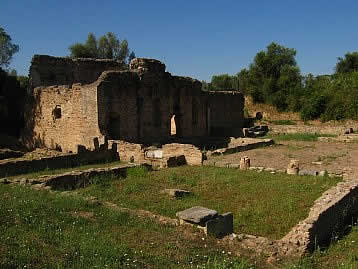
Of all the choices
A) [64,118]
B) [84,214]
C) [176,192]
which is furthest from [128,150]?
[84,214]

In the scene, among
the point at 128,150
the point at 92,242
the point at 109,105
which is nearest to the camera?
the point at 92,242

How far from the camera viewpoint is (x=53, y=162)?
49.8 ft

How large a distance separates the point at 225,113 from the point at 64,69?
41.2 ft

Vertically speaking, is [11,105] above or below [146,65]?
below

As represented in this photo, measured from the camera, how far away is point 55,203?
8.45 metres

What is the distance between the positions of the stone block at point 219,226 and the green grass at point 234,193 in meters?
0.71


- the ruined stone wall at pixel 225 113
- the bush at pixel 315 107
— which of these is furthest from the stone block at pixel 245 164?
the bush at pixel 315 107

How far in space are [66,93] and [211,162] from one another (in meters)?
9.20

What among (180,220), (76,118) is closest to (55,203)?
(180,220)

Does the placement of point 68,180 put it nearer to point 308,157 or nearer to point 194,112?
point 308,157

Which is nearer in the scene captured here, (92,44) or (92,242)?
(92,242)

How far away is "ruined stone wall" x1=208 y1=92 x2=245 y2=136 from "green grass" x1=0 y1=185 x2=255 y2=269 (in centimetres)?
2116

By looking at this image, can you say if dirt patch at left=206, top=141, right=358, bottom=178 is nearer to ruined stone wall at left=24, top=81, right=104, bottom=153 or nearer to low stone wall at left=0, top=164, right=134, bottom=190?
low stone wall at left=0, top=164, right=134, bottom=190

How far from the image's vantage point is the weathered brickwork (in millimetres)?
19594
